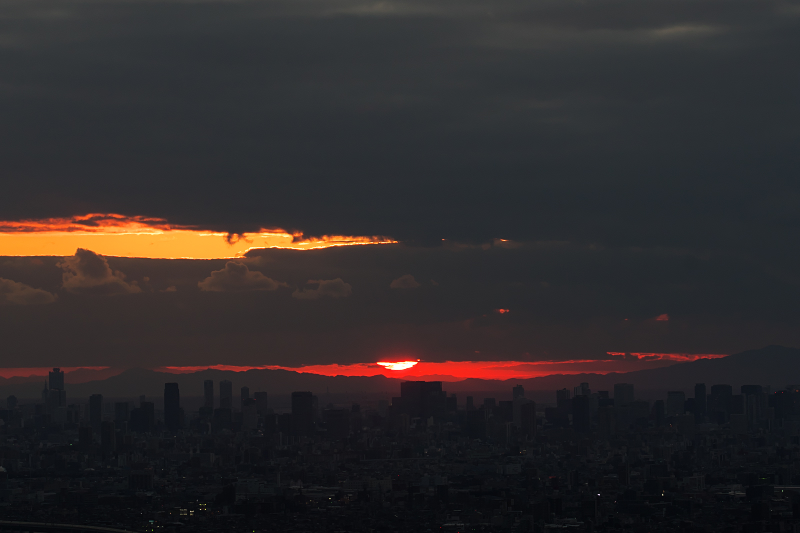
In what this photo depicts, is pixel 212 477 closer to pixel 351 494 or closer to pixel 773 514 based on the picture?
pixel 351 494

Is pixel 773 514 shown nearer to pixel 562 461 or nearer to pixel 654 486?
→ pixel 654 486

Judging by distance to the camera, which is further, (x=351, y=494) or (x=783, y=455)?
(x=783, y=455)

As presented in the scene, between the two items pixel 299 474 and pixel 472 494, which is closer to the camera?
pixel 472 494

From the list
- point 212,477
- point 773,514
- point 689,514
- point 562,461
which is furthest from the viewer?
point 562,461

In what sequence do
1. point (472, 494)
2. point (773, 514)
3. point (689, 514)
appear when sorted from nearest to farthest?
point (773, 514), point (689, 514), point (472, 494)

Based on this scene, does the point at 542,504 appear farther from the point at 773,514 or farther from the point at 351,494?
the point at 351,494

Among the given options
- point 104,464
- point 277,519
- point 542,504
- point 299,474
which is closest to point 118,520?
point 277,519

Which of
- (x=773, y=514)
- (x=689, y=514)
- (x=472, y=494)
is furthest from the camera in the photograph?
(x=472, y=494)

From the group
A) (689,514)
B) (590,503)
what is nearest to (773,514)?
(689,514)

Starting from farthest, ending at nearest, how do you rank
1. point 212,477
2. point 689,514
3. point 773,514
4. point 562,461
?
1. point 562,461
2. point 212,477
3. point 689,514
4. point 773,514
